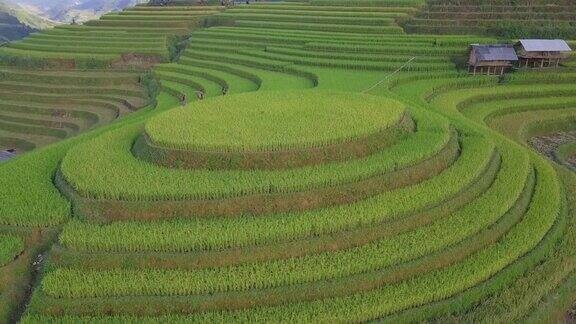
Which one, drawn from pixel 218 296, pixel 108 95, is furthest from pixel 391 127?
pixel 108 95

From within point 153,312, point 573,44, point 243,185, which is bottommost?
point 153,312

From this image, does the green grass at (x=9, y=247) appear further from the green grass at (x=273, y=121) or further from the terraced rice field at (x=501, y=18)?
the terraced rice field at (x=501, y=18)

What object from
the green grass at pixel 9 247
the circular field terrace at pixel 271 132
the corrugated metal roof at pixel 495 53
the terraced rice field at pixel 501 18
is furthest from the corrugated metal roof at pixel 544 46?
the green grass at pixel 9 247

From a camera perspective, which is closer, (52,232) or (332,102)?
(52,232)

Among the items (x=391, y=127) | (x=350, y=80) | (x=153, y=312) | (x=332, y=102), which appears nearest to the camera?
(x=153, y=312)

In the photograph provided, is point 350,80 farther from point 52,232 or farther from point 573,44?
point 52,232
